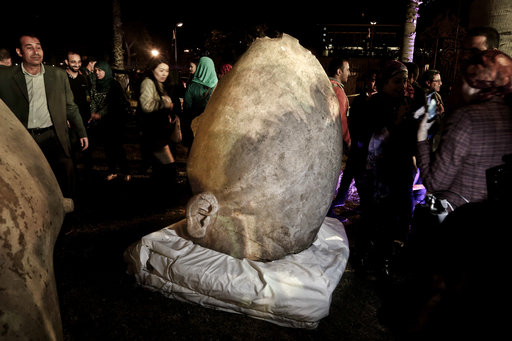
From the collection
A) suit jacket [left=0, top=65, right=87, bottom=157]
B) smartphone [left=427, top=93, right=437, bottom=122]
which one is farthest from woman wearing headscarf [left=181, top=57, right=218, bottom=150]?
smartphone [left=427, top=93, right=437, bottom=122]

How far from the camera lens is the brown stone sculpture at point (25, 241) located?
0.85 metres

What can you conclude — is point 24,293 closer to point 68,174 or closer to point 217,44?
point 68,174

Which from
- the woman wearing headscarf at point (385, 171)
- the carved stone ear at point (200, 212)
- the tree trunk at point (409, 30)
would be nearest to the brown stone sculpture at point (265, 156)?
the carved stone ear at point (200, 212)

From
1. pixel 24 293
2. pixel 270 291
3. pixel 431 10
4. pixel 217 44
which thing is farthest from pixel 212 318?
pixel 431 10

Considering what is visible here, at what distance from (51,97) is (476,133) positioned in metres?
4.08

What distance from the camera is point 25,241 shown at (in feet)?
3.03

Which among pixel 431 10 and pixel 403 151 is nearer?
pixel 403 151

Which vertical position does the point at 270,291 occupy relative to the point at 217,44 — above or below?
below

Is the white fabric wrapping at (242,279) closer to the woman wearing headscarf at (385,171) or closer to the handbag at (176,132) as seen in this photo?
the woman wearing headscarf at (385,171)

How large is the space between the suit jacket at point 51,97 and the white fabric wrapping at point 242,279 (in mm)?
2025

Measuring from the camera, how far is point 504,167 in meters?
1.97

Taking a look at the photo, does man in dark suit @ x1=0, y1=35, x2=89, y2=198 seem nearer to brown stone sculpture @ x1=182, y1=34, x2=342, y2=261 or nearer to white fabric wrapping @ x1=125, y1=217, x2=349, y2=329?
white fabric wrapping @ x1=125, y1=217, x2=349, y2=329

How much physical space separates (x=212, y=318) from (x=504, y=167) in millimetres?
2198

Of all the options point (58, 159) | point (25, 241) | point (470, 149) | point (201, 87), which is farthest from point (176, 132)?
point (25, 241)
